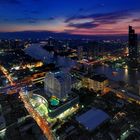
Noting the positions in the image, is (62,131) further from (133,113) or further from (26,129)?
(133,113)

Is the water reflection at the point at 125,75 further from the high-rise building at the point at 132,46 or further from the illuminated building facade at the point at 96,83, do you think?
the illuminated building facade at the point at 96,83

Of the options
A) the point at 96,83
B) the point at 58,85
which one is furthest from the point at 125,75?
the point at 58,85

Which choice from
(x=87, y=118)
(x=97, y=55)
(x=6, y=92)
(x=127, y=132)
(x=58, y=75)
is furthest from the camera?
(x=97, y=55)

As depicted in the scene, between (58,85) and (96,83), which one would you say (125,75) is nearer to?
(96,83)

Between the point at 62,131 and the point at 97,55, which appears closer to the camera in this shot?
the point at 62,131

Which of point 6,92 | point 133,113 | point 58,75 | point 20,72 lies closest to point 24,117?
point 58,75

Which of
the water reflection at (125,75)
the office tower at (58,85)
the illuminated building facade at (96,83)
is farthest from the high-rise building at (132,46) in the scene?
the office tower at (58,85)

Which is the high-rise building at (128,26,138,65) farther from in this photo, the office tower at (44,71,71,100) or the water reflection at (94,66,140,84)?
the office tower at (44,71,71,100)

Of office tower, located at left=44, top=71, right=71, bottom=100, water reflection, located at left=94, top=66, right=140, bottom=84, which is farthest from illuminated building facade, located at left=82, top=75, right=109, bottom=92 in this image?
water reflection, located at left=94, top=66, right=140, bottom=84
